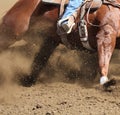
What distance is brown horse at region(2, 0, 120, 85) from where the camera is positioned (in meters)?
6.84

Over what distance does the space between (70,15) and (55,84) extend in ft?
4.21

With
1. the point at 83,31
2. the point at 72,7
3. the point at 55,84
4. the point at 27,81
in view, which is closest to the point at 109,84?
the point at 83,31

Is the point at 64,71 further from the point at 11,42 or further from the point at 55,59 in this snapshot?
the point at 11,42

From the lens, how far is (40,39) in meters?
7.93

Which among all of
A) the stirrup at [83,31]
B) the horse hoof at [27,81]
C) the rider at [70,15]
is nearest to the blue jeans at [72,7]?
the rider at [70,15]

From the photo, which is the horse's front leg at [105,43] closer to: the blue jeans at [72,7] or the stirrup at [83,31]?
the stirrup at [83,31]

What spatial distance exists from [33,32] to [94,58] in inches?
48.1

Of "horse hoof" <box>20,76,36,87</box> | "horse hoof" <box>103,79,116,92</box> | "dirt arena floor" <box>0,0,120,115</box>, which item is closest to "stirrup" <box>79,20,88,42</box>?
"dirt arena floor" <box>0,0,120,115</box>

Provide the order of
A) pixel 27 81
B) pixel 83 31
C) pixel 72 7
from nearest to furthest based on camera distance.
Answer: pixel 72 7 → pixel 83 31 → pixel 27 81

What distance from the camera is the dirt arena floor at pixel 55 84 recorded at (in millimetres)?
5957

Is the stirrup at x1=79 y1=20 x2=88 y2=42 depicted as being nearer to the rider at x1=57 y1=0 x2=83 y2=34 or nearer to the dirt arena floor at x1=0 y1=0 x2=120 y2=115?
the rider at x1=57 y1=0 x2=83 y2=34

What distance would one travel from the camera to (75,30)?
7215 mm

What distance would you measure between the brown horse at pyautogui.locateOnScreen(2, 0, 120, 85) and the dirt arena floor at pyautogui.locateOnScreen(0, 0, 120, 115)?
152mm

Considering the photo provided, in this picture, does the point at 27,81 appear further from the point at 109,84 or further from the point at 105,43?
the point at 109,84
